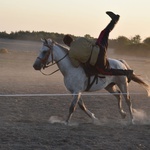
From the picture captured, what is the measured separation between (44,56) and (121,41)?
55.8 meters

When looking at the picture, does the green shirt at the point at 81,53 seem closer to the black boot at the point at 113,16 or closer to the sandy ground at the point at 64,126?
the black boot at the point at 113,16

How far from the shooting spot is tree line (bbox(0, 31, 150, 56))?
58406 mm

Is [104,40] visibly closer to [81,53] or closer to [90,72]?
[81,53]

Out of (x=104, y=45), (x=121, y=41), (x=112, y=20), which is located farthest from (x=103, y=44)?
(x=121, y=41)

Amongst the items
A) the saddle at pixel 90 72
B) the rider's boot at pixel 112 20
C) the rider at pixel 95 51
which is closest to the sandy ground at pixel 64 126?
the saddle at pixel 90 72

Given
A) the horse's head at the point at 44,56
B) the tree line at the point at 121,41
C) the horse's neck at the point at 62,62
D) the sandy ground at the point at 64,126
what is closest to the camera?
the sandy ground at the point at 64,126

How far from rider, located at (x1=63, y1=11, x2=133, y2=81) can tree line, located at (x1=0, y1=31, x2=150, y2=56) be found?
38.1 metres

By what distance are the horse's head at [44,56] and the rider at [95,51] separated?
1.44 ft

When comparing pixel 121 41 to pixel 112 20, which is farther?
pixel 121 41

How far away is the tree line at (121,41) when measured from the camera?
58.4 m

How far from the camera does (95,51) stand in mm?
10477

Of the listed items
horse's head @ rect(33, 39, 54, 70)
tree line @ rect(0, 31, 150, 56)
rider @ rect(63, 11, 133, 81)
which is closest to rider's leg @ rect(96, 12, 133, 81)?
rider @ rect(63, 11, 133, 81)

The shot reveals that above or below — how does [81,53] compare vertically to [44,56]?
above

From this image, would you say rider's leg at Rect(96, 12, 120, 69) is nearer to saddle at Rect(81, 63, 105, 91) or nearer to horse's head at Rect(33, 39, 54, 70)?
saddle at Rect(81, 63, 105, 91)
